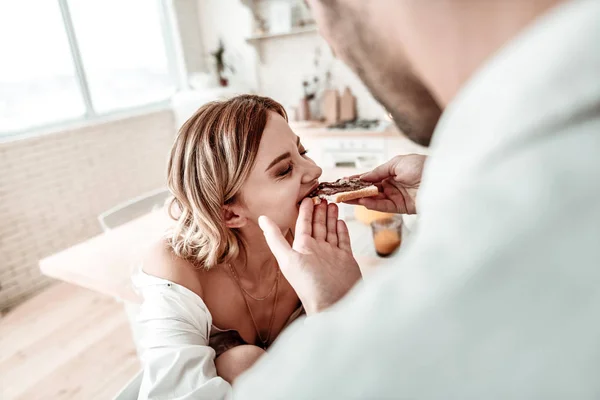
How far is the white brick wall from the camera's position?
3.30 meters

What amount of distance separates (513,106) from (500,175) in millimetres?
54

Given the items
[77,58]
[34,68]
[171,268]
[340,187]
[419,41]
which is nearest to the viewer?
[419,41]

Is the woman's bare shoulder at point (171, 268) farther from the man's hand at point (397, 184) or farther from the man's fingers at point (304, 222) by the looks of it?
the man's hand at point (397, 184)

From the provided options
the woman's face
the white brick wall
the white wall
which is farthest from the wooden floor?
the white wall

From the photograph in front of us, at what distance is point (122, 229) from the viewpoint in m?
2.02

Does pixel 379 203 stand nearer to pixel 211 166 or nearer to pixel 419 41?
pixel 211 166

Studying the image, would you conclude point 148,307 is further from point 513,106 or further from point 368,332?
point 513,106

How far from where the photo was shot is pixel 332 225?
1.08 meters

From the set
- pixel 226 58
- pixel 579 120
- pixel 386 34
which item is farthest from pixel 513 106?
pixel 226 58

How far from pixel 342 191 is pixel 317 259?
51 centimetres

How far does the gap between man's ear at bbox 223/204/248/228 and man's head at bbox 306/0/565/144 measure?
803 millimetres

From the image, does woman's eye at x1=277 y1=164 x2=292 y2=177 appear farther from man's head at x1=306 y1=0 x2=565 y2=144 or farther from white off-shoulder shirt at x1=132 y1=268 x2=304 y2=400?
man's head at x1=306 y1=0 x2=565 y2=144

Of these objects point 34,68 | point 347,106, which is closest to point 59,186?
point 34,68

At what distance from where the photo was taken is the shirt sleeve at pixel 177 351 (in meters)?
1.00
